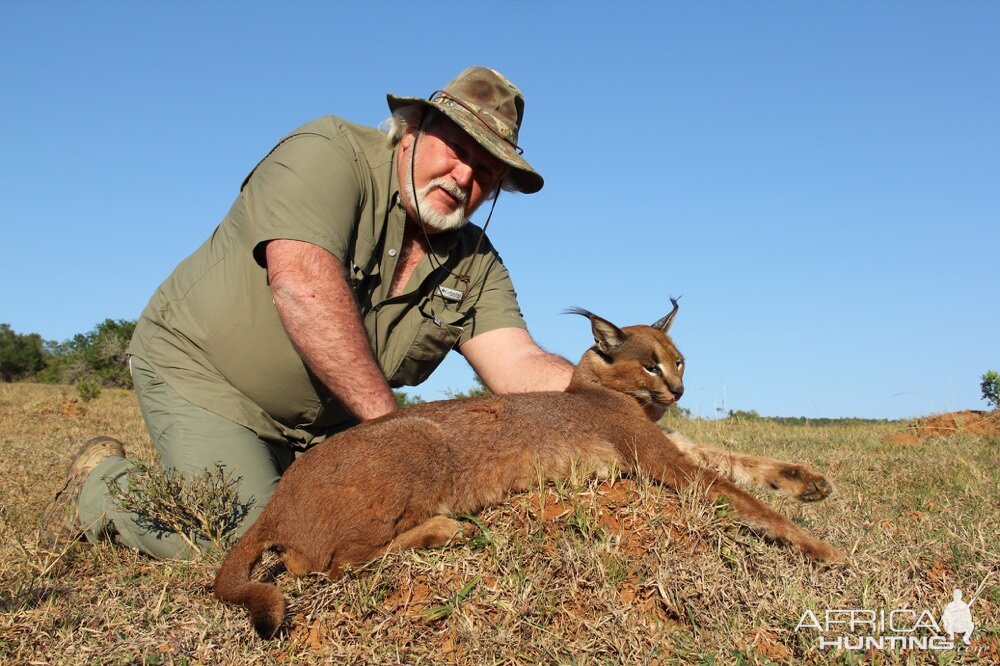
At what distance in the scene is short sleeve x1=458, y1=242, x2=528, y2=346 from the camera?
21.4ft

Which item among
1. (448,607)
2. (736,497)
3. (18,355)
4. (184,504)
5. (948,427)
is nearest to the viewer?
(448,607)

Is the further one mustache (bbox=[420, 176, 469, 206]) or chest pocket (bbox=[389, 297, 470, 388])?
chest pocket (bbox=[389, 297, 470, 388])

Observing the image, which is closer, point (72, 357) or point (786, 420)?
point (786, 420)

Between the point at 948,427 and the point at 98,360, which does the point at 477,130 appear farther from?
the point at 98,360

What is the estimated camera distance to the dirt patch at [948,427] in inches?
387

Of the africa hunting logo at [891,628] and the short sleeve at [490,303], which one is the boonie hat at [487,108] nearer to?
the short sleeve at [490,303]

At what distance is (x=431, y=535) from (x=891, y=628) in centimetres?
204

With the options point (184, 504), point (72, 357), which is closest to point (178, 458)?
point (184, 504)

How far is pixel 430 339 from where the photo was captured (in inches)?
247

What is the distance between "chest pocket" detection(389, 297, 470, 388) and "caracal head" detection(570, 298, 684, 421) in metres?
1.20

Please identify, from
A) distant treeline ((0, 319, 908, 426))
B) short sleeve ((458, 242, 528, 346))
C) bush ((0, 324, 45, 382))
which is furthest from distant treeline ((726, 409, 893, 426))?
bush ((0, 324, 45, 382))

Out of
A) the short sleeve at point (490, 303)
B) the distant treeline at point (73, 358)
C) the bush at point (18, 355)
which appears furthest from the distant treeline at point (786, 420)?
the bush at point (18, 355)

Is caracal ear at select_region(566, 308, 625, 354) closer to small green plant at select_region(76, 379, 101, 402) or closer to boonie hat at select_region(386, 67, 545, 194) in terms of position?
boonie hat at select_region(386, 67, 545, 194)

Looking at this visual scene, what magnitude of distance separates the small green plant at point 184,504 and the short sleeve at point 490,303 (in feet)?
7.50
